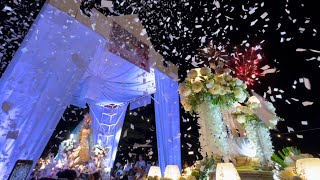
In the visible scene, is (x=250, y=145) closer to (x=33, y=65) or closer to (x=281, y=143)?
(x=33, y=65)

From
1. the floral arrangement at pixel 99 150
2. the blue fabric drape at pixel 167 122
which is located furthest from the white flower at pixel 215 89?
the floral arrangement at pixel 99 150

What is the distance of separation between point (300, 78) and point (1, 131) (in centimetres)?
1603

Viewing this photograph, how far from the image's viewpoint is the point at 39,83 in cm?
406

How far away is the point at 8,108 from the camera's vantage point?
3.74 meters

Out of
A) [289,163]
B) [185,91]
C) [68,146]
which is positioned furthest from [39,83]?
[68,146]

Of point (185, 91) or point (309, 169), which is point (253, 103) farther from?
point (309, 169)

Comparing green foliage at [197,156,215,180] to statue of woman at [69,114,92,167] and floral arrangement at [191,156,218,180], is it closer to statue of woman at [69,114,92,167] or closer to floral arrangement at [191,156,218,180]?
floral arrangement at [191,156,218,180]

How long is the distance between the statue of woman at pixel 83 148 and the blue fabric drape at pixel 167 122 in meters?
3.67

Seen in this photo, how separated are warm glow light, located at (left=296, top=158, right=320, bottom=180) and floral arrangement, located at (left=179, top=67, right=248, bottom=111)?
101cm

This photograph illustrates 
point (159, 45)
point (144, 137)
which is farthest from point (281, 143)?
point (159, 45)

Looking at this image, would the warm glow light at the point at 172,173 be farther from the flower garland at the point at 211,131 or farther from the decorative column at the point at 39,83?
the decorative column at the point at 39,83

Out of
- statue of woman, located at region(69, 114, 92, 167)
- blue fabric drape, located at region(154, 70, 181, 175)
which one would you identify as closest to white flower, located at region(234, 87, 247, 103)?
blue fabric drape, located at region(154, 70, 181, 175)

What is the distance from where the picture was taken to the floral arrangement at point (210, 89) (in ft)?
8.66

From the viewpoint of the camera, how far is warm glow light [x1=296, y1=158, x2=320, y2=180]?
5.74ft
